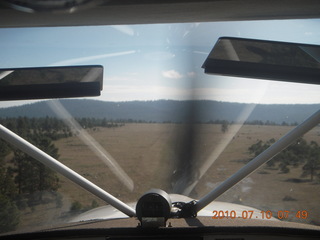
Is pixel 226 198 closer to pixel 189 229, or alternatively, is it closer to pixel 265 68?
pixel 189 229

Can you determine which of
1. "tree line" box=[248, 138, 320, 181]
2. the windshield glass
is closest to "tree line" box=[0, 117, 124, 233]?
the windshield glass

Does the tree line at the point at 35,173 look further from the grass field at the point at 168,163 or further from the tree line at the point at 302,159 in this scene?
the tree line at the point at 302,159

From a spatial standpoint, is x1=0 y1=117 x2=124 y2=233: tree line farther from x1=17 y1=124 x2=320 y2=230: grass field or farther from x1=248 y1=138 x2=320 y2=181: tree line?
x1=248 y1=138 x2=320 y2=181: tree line

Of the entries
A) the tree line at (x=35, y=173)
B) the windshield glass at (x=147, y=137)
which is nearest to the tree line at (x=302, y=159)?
the windshield glass at (x=147, y=137)
